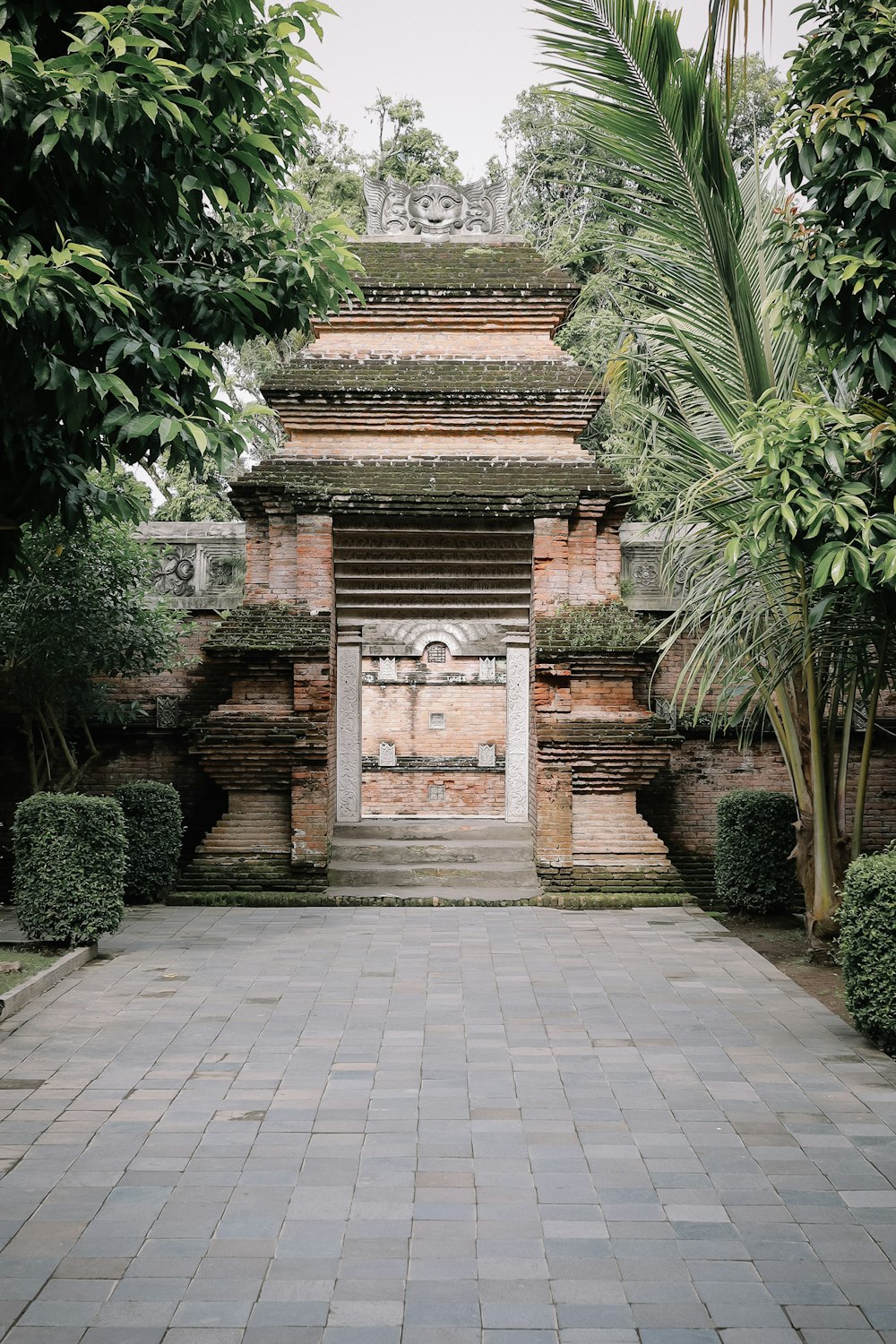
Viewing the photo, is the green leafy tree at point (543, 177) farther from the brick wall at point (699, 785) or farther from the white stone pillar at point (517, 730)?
the brick wall at point (699, 785)

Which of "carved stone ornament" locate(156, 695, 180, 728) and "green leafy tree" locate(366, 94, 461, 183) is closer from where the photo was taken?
"carved stone ornament" locate(156, 695, 180, 728)

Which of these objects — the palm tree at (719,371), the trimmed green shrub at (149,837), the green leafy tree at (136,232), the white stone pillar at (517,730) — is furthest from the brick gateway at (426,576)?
the green leafy tree at (136,232)

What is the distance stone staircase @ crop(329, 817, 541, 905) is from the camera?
10569 mm

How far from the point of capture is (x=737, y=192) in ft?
22.9

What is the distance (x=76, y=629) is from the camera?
9641 millimetres

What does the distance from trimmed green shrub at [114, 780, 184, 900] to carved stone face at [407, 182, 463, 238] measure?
615 cm

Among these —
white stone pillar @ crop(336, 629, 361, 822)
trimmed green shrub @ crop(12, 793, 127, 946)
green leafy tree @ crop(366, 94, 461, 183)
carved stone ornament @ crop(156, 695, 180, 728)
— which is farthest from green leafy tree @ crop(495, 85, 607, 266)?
trimmed green shrub @ crop(12, 793, 127, 946)

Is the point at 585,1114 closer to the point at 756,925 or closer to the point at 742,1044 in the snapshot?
the point at 742,1044

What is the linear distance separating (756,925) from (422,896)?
2.77 meters

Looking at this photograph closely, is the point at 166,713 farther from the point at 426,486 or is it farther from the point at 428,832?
the point at 426,486

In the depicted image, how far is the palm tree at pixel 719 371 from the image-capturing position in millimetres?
6172

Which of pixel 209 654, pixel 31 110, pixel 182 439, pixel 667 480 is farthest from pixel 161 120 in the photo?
pixel 209 654

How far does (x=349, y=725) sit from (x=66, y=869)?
5150 millimetres

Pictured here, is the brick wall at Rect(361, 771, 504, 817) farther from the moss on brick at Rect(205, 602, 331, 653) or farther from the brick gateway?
the moss on brick at Rect(205, 602, 331, 653)
